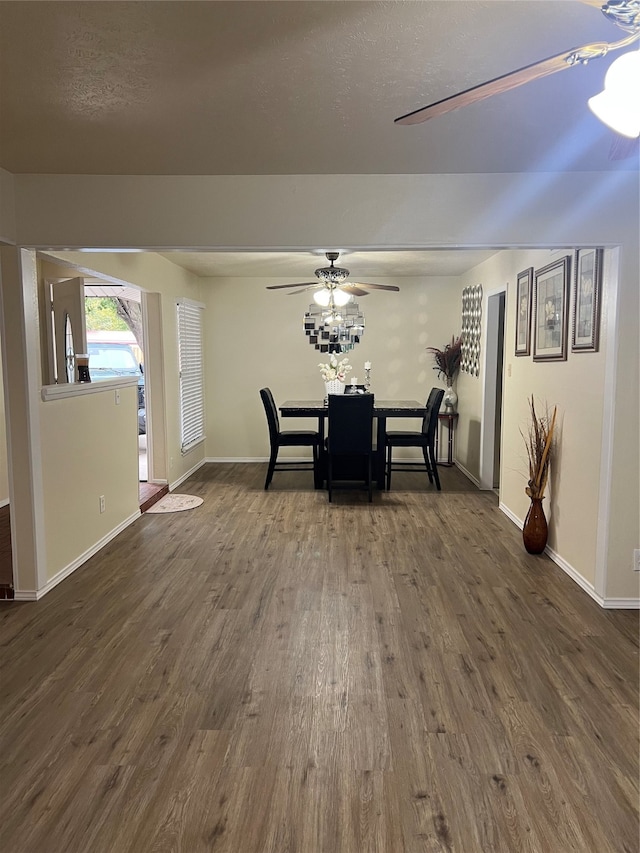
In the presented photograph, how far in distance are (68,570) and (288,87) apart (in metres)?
3.11

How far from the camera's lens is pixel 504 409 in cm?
516

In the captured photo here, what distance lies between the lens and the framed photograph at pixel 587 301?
11.0 ft

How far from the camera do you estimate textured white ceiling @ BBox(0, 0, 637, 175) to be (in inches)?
67.6

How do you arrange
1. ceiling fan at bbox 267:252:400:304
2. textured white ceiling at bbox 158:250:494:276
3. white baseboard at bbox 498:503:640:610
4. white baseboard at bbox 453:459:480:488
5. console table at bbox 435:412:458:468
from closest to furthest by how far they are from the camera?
1. white baseboard at bbox 498:503:640:610
2. ceiling fan at bbox 267:252:400:304
3. textured white ceiling at bbox 158:250:494:276
4. white baseboard at bbox 453:459:480:488
5. console table at bbox 435:412:458:468

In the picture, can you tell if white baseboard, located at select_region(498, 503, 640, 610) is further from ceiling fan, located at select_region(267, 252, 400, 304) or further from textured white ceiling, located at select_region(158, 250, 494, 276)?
textured white ceiling, located at select_region(158, 250, 494, 276)

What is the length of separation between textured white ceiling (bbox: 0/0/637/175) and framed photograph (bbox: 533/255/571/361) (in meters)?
0.91

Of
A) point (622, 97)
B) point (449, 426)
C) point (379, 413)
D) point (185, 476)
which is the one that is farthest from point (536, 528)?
point (185, 476)

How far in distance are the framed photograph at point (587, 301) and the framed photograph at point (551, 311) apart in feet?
0.43

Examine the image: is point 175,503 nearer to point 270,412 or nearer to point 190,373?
point 270,412

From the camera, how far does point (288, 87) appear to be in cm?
215

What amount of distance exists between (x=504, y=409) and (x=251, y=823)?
4.07 metres

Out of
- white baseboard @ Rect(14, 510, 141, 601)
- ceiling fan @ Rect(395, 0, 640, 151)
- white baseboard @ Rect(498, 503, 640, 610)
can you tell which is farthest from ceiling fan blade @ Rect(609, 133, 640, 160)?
white baseboard @ Rect(14, 510, 141, 601)

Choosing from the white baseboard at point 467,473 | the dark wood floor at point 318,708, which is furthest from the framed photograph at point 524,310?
the white baseboard at point 467,473

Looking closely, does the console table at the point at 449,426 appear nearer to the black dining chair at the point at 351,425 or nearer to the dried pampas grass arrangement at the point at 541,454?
the black dining chair at the point at 351,425
